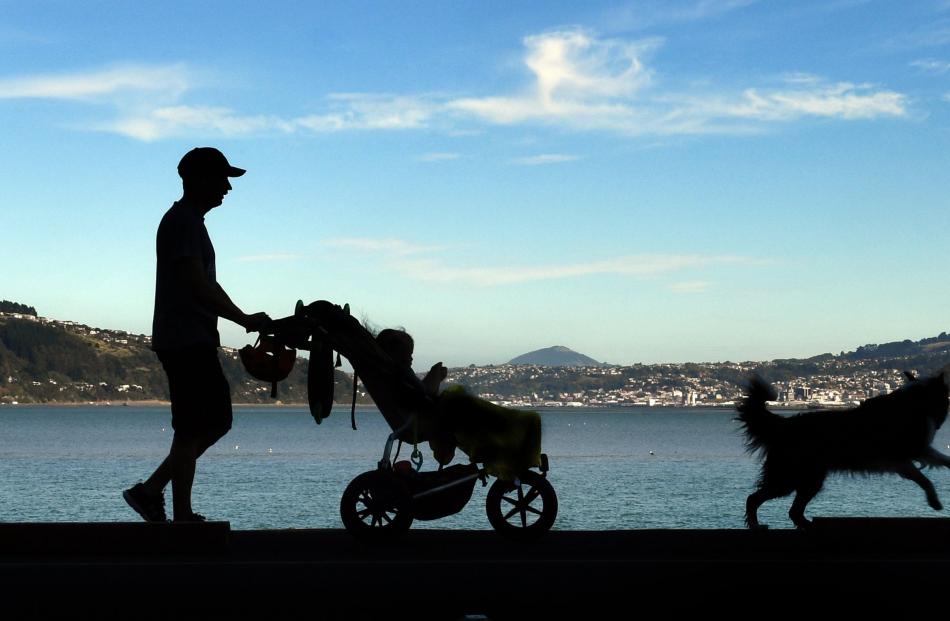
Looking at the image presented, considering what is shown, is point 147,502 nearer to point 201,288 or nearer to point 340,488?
point 201,288

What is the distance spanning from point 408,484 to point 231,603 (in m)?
2.71

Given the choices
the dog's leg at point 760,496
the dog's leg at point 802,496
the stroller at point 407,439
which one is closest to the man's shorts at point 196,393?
the stroller at point 407,439

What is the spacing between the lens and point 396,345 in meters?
8.66

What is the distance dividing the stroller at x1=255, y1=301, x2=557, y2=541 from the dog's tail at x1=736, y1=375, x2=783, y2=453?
2.00m

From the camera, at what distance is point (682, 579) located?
6285 millimetres

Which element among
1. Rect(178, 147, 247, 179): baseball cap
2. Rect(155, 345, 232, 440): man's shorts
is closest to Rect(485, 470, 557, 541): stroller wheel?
Rect(155, 345, 232, 440): man's shorts

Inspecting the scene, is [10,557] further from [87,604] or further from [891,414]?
[891,414]

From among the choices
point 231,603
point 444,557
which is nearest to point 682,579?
point 444,557

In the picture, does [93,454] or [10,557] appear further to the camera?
[93,454]

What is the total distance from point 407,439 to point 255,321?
1140 millimetres

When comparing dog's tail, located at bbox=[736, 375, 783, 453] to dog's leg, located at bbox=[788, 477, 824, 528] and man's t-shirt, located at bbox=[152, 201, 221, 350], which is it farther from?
man's t-shirt, located at bbox=[152, 201, 221, 350]

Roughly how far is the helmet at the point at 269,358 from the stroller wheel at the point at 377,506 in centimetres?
80

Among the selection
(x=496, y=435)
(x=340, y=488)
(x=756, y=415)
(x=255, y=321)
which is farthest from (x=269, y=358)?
(x=340, y=488)

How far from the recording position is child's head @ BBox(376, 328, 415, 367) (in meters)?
8.65
